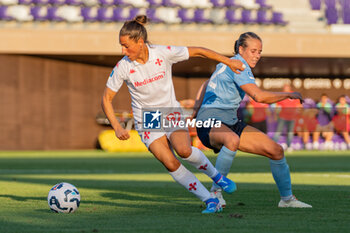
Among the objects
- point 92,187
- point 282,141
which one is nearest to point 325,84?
point 282,141

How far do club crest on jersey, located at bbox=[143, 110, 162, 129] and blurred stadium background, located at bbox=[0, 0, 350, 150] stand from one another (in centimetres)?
2179

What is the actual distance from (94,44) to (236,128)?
21976 mm

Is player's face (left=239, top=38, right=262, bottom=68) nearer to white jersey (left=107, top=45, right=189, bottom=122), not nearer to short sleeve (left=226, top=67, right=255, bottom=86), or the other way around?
short sleeve (left=226, top=67, right=255, bottom=86)

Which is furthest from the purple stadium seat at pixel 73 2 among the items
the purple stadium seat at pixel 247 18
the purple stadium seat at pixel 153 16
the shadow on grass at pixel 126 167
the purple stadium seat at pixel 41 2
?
the shadow on grass at pixel 126 167

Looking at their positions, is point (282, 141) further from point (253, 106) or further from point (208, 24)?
point (208, 24)

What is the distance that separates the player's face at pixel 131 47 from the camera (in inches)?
281

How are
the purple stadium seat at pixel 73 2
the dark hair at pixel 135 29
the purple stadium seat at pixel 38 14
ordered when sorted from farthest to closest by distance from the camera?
the purple stadium seat at pixel 73 2 < the purple stadium seat at pixel 38 14 < the dark hair at pixel 135 29

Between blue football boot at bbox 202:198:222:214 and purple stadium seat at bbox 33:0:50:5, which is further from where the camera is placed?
purple stadium seat at bbox 33:0:50:5

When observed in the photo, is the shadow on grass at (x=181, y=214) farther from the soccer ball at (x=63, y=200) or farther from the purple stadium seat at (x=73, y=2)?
the purple stadium seat at (x=73, y=2)

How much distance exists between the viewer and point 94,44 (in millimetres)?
29500

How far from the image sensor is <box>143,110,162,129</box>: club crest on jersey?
24.3 feet

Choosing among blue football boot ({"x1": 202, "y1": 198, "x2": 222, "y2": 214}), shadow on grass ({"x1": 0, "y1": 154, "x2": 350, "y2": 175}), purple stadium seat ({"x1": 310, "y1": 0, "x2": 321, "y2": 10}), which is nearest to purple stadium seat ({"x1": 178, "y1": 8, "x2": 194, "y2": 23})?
purple stadium seat ({"x1": 310, "y1": 0, "x2": 321, "y2": 10})

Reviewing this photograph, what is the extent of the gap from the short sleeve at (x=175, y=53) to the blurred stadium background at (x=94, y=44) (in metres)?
21.7

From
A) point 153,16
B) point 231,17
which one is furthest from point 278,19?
point 153,16
